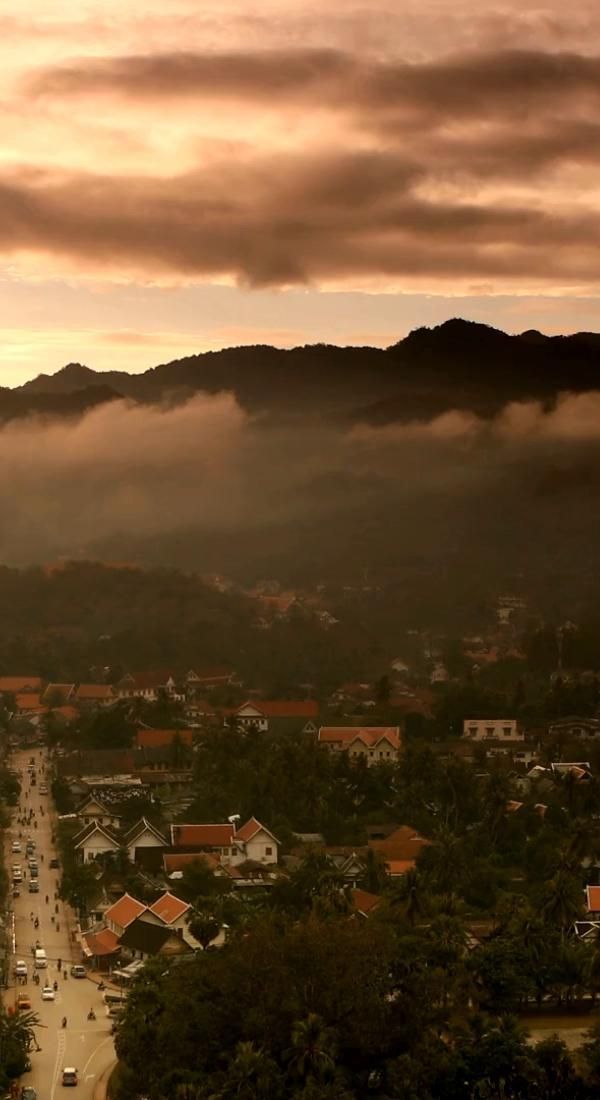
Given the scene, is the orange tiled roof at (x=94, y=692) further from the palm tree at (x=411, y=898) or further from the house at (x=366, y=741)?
the palm tree at (x=411, y=898)

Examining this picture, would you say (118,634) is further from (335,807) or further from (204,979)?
(204,979)

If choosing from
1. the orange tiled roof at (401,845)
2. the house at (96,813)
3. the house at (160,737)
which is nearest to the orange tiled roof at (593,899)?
the orange tiled roof at (401,845)

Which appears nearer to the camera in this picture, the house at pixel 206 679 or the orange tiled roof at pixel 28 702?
the orange tiled roof at pixel 28 702

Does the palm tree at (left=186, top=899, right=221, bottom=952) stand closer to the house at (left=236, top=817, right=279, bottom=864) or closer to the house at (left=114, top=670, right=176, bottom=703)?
the house at (left=236, top=817, right=279, bottom=864)

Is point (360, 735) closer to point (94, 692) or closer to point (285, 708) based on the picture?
point (285, 708)

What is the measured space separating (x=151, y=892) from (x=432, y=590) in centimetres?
7078

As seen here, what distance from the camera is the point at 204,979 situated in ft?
83.3

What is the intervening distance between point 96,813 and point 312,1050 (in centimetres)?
2218

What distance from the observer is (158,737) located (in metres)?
55.5

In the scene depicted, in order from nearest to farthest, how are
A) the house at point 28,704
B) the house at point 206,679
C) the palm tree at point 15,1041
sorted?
the palm tree at point 15,1041
the house at point 28,704
the house at point 206,679

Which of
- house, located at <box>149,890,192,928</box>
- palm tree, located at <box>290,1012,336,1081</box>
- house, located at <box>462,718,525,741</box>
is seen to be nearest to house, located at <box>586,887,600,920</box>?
house, located at <box>149,890,192,928</box>

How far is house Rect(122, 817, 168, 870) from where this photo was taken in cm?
3984

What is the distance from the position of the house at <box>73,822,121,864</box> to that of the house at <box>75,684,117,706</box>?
25578 mm

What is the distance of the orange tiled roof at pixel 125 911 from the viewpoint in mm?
34531
